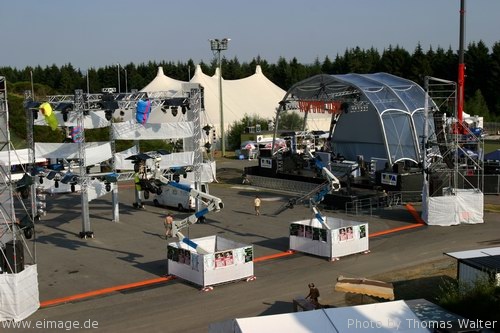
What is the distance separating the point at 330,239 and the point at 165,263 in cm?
666

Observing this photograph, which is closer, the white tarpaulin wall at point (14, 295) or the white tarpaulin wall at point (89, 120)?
the white tarpaulin wall at point (14, 295)

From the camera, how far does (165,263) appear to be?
24.5m

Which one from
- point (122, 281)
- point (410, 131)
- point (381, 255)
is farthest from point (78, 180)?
point (410, 131)

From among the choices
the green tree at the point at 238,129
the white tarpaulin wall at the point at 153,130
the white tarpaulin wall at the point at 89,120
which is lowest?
the green tree at the point at 238,129

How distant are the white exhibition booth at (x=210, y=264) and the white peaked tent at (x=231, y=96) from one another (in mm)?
45207

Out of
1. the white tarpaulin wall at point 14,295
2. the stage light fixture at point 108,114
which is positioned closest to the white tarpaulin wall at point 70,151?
the stage light fixture at point 108,114

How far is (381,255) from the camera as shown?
81.4 feet

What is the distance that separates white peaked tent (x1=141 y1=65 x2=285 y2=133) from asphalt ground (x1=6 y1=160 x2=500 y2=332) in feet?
109

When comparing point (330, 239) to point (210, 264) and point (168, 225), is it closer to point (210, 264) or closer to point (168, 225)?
point (210, 264)

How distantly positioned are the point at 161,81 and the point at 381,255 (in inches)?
2165

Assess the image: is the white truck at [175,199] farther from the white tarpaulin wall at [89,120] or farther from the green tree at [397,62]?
the green tree at [397,62]

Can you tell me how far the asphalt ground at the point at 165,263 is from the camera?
18.8m

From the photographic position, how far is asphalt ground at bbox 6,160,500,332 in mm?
18750

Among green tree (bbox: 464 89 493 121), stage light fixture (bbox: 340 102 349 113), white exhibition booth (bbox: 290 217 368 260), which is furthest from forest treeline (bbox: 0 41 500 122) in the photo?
white exhibition booth (bbox: 290 217 368 260)
